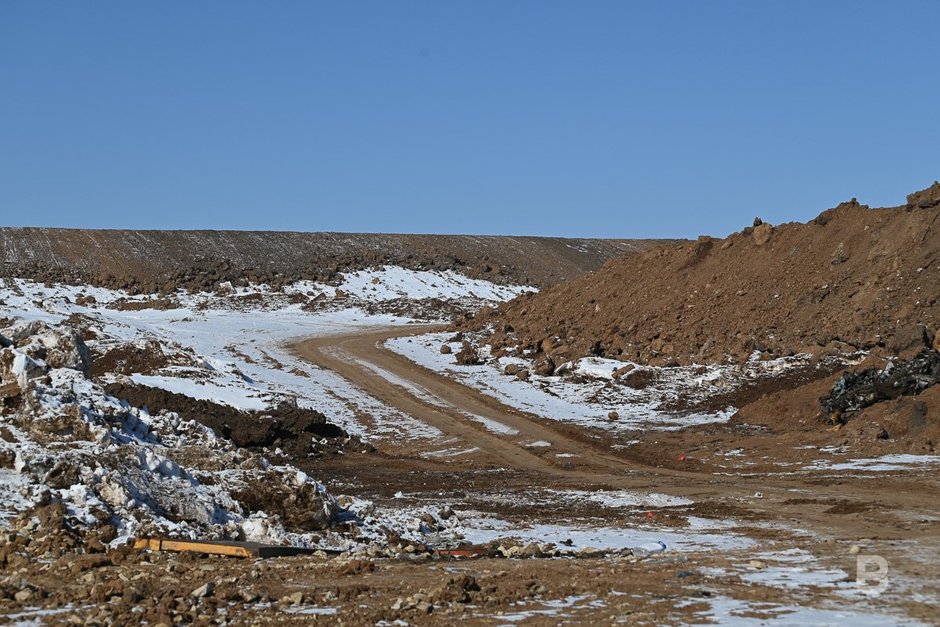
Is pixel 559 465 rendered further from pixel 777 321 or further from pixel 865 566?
pixel 777 321

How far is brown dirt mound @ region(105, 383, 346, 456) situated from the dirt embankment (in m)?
34.2

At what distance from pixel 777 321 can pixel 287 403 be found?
54.1 feet

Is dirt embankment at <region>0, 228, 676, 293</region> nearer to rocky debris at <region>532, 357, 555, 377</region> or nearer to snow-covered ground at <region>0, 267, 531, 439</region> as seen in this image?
snow-covered ground at <region>0, 267, 531, 439</region>

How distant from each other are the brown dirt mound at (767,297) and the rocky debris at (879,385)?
14.3 ft

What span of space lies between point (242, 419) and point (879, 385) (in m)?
14.0

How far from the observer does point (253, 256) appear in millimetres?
71562

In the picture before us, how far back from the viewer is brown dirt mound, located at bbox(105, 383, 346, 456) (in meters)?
22.1

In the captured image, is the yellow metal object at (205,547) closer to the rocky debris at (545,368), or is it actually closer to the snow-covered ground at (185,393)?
the snow-covered ground at (185,393)

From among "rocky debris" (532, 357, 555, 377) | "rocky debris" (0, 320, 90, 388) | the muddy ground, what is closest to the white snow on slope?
"rocky debris" (532, 357, 555, 377)

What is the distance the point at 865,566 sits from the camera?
9.09 metres

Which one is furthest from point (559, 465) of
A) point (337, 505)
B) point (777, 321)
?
point (777, 321)

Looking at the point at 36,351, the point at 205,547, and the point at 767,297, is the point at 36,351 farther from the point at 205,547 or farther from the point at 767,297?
the point at 767,297

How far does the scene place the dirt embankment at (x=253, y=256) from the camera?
5926cm

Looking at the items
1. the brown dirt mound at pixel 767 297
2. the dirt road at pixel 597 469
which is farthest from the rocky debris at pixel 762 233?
the dirt road at pixel 597 469
